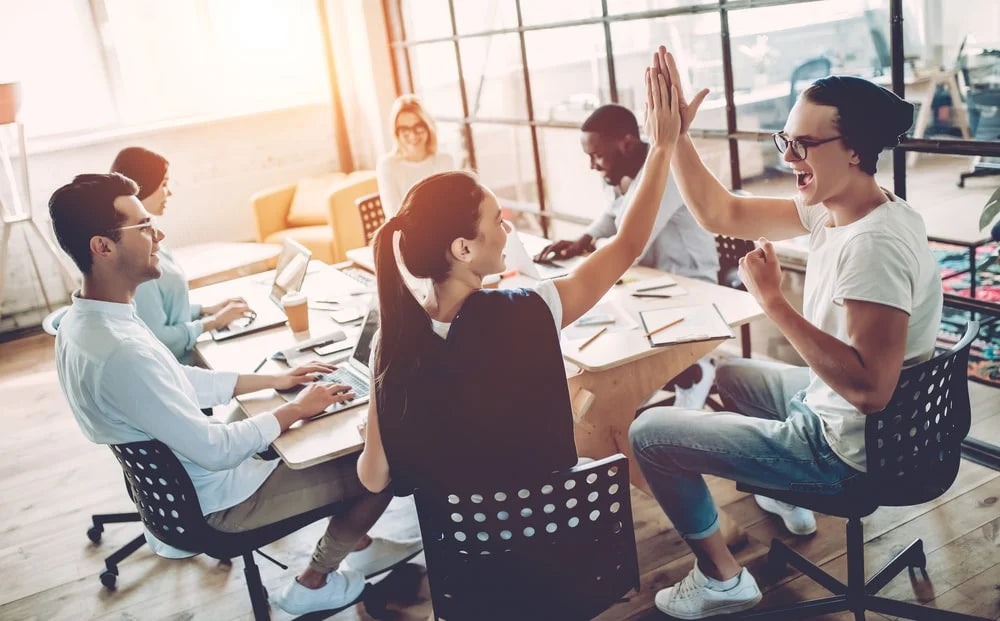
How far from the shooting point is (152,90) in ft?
20.0

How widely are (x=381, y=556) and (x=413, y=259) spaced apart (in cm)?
123

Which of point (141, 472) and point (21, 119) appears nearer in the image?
point (141, 472)

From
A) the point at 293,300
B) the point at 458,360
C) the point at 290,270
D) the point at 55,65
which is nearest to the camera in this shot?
the point at 458,360

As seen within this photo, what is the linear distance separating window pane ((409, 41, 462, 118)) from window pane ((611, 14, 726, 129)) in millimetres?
1515

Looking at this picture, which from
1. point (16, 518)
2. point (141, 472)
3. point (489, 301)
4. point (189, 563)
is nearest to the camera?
point (489, 301)

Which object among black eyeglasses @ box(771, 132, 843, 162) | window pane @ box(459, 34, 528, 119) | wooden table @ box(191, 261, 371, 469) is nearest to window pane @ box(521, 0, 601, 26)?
window pane @ box(459, 34, 528, 119)

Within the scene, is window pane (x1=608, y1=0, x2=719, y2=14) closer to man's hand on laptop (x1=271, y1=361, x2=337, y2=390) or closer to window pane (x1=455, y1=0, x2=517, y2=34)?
window pane (x1=455, y1=0, x2=517, y2=34)

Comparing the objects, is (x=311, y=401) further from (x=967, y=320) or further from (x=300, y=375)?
(x=967, y=320)

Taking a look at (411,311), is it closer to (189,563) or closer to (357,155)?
(189,563)

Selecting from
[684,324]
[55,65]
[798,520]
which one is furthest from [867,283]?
[55,65]

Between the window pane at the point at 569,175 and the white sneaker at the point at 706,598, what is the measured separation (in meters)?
2.37

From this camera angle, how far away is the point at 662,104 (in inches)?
77.0

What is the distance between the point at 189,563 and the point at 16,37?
426cm

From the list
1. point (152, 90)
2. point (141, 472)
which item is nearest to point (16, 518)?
point (141, 472)
